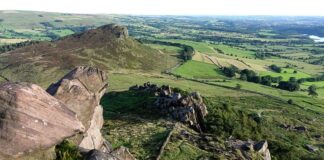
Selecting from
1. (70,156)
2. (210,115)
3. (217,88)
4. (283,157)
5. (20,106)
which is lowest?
(217,88)

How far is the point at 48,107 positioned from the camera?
96.2 feet

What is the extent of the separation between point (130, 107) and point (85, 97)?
1695 inches

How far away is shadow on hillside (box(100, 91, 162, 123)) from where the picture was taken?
70.6 meters

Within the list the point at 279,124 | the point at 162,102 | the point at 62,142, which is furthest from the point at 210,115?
the point at 279,124

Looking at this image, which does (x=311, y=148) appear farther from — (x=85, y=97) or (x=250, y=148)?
(x=85, y=97)

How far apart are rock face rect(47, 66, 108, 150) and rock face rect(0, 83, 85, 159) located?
5245mm

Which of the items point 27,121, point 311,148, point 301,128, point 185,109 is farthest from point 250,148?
point 301,128

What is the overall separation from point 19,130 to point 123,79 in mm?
164201

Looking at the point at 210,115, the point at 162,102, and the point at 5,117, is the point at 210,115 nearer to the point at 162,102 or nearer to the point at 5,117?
the point at 162,102

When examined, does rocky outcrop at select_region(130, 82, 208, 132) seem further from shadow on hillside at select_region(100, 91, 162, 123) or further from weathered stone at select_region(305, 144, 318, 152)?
weathered stone at select_region(305, 144, 318, 152)

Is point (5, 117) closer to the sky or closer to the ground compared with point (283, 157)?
closer to the sky

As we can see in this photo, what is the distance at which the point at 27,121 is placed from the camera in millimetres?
27891

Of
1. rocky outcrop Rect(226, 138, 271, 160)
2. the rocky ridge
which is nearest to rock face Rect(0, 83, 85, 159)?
the rocky ridge

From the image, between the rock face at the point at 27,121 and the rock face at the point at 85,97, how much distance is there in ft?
17.2
